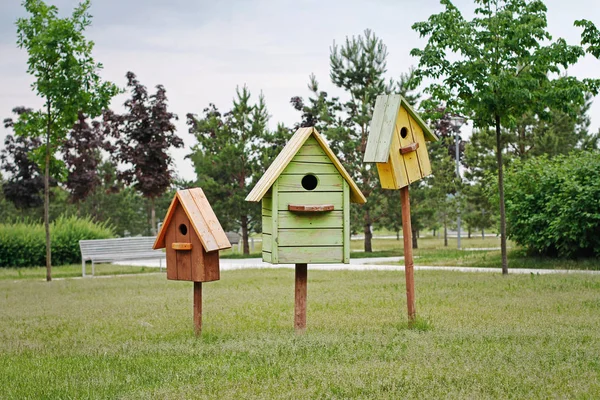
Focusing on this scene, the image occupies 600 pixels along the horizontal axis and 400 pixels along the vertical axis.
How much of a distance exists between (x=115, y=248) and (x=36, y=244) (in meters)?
4.13

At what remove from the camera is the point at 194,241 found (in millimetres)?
9062

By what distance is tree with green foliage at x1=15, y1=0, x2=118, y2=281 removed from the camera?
61.3 ft

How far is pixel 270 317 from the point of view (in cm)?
1109

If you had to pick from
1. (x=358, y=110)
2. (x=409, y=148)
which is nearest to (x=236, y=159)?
(x=358, y=110)

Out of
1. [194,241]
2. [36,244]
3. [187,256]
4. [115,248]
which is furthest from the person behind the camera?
[36,244]

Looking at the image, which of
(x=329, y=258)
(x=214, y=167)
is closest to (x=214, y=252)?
(x=329, y=258)

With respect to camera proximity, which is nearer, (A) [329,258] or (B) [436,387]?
(B) [436,387]

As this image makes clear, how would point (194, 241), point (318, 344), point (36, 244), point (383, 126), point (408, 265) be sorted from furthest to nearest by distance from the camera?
point (36, 244) < point (408, 265) < point (383, 126) < point (194, 241) < point (318, 344)

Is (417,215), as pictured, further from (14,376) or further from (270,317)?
(14,376)

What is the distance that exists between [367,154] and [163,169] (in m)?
26.6

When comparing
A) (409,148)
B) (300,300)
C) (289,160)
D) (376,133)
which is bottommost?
(300,300)

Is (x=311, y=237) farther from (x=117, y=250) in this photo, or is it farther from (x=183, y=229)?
(x=117, y=250)

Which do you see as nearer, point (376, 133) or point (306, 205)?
point (306, 205)

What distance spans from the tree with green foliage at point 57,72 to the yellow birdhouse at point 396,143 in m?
11.2
